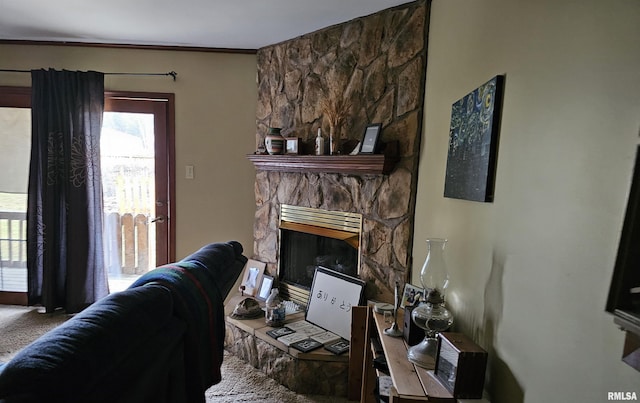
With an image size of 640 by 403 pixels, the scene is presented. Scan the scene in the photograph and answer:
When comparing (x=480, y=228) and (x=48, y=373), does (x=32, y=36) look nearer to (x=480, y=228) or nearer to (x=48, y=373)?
(x=48, y=373)

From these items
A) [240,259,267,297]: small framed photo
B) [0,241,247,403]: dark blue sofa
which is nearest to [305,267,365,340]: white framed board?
[240,259,267,297]: small framed photo

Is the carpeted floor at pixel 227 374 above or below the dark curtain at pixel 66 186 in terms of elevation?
below

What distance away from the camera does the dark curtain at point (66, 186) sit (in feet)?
9.36

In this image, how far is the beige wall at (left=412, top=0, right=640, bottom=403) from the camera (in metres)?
0.61

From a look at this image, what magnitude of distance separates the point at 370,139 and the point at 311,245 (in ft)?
3.27

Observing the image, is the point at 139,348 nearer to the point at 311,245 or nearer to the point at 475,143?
the point at 475,143

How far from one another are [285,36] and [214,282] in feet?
7.05

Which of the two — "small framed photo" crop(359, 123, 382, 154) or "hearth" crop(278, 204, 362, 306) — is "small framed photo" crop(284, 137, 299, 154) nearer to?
"hearth" crop(278, 204, 362, 306)

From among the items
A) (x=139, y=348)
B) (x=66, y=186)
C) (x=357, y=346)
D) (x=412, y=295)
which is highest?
(x=66, y=186)

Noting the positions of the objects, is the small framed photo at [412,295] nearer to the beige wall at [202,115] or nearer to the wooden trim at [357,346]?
the wooden trim at [357,346]

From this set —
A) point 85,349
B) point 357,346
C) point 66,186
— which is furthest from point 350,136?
point 66,186

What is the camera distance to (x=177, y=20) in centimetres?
244

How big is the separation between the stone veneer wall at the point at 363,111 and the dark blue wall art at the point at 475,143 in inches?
21.5

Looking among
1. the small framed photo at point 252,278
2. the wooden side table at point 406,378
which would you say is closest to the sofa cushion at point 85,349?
the wooden side table at point 406,378
